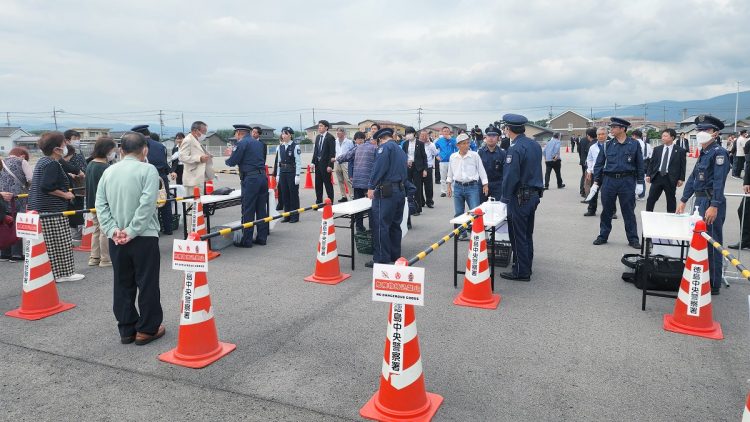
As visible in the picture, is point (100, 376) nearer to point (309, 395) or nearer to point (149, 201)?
point (149, 201)

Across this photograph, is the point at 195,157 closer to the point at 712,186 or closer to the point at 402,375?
the point at 402,375

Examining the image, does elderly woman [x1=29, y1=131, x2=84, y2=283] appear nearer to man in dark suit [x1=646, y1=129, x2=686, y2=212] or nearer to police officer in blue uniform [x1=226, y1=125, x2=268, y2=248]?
police officer in blue uniform [x1=226, y1=125, x2=268, y2=248]

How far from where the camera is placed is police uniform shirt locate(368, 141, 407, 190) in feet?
20.6

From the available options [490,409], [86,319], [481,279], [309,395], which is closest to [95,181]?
[86,319]

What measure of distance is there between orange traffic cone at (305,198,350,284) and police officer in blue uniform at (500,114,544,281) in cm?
217

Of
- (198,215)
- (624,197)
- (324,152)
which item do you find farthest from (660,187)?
(198,215)

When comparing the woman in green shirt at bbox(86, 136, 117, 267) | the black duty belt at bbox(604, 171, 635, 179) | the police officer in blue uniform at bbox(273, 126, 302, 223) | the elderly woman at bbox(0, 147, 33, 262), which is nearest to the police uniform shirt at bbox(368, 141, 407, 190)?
the woman in green shirt at bbox(86, 136, 117, 267)

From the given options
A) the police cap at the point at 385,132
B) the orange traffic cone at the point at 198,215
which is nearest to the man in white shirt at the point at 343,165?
the orange traffic cone at the point at 198,215

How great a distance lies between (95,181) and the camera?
241 inches

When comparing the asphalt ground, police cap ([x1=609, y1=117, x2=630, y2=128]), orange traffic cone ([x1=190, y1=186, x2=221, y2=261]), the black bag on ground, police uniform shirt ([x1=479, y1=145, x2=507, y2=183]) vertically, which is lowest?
the asphalt ground

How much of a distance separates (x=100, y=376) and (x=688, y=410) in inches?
167

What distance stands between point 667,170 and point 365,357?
6903 mm

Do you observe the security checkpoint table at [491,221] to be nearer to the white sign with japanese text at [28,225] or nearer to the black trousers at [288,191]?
the white sign with japanese text at [28,225]

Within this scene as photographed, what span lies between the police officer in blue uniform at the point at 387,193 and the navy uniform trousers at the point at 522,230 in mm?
1461
